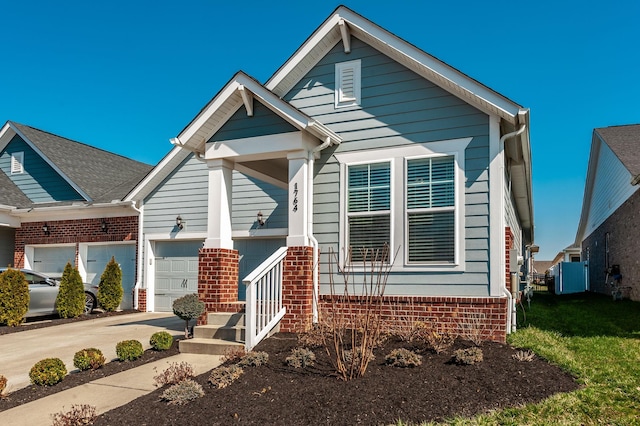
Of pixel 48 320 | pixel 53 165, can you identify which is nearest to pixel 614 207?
pixel 48 320

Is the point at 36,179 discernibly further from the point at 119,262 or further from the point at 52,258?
the point at 119,262

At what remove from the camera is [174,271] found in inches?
526

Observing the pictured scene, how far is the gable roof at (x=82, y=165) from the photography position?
591 inches

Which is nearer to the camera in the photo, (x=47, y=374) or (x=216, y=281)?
(x=47, y=374)

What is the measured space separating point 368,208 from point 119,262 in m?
9.13

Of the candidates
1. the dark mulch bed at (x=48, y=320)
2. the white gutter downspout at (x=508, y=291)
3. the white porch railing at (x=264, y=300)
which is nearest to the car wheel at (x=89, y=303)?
the dark mulch bed at (x=48, y=320)

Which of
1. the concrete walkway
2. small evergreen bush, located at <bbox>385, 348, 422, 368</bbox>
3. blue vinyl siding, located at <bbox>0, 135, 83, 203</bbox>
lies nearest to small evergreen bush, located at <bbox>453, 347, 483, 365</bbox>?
small evergreen bush, located at <bbox>385, 348, 422, 368</bbox>

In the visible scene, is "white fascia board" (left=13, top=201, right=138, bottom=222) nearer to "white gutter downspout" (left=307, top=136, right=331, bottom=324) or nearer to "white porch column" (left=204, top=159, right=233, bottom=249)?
"white porch column" (left=204, top=159, right=233, bottom=249)

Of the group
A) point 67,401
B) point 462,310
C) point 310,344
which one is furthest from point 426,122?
point 67,401

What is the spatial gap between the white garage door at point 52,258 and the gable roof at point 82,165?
1.68m

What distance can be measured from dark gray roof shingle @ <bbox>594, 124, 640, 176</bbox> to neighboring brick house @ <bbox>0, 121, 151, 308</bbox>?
14.6 m

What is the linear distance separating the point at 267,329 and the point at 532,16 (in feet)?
28.3

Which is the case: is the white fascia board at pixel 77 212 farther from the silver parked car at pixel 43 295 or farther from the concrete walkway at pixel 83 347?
the concrete walkway at pixel 83 347

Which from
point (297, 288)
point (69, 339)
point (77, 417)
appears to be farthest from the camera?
point (69, 339)
